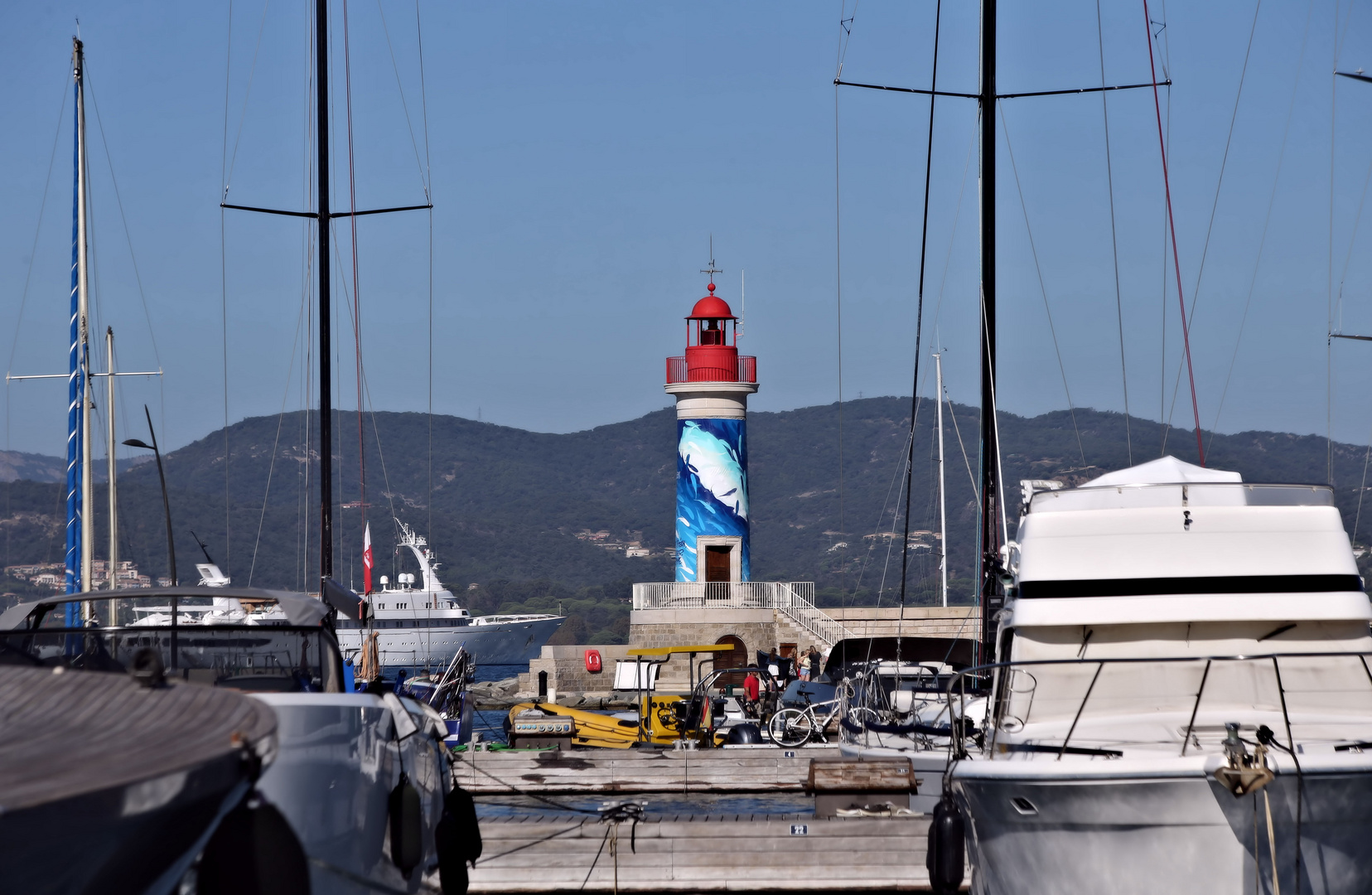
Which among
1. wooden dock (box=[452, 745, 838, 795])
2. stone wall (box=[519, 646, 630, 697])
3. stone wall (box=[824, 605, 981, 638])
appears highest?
wooden dock (box=[452, 745, 838, 795])

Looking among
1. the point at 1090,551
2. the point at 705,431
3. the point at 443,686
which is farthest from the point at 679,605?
the point at 1090,551

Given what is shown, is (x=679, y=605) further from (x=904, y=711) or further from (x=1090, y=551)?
(x=1090, y=551)

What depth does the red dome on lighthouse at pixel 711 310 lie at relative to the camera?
42656 millimetres

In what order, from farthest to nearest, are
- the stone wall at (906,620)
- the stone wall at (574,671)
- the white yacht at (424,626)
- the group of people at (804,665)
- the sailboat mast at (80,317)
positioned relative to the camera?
the white yacht at (424,626)
the stone wall at (574,671)
the stone wall at (906,620)
the group of people at (804,665)
the sailboat mast at (80,317)

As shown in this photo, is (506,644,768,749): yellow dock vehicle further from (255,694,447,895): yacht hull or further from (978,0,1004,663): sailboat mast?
(255,694,447,895): yacht hull

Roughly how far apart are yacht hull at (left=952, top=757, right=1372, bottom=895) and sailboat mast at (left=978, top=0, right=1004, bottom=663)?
6.61m

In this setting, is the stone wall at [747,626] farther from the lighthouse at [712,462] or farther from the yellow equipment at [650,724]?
the yellow equipment at [650,724]

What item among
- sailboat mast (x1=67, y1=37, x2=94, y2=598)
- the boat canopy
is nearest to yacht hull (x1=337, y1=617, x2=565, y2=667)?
sailboat mast (x1=67, y1=37, x2=94, y2=598)

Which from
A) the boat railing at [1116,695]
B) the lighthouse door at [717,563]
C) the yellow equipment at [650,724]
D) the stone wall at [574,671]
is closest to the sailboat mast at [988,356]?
the boat railing at [1116,695]

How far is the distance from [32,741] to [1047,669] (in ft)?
23.3

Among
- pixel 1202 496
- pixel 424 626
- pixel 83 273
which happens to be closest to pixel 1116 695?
pixel 1202 496

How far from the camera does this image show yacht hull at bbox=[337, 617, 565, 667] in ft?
282

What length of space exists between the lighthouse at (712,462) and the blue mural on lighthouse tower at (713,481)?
2cm

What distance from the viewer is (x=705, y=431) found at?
1606 inches
